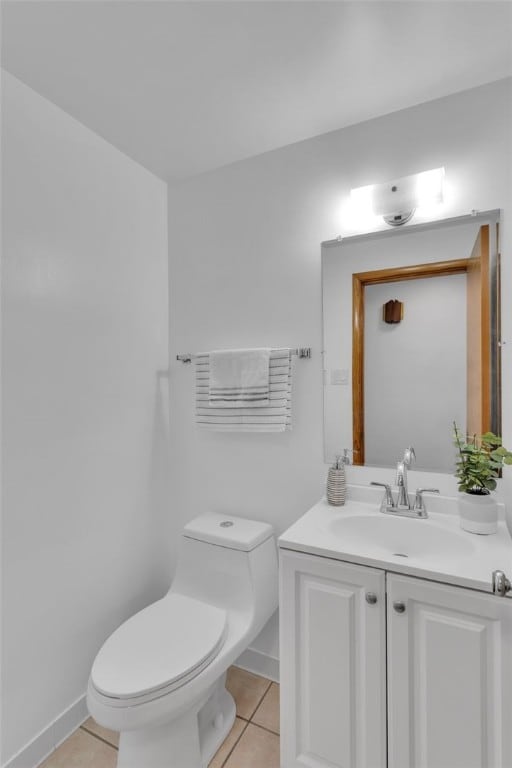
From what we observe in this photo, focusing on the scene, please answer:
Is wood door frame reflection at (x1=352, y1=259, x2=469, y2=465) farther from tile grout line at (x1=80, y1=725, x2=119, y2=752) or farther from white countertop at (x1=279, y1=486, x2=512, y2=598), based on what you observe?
tile grout line at (x1=80, y1=725, x2=119, y2=752)

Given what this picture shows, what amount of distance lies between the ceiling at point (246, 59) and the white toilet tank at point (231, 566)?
1637mm

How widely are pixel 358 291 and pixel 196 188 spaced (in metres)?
0.99

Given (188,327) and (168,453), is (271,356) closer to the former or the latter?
(188,327)

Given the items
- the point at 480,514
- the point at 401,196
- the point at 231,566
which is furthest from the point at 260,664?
the point at 401,196

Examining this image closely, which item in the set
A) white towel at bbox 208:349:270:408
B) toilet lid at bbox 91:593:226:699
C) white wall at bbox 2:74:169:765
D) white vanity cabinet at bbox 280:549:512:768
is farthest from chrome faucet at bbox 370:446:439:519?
white wall at bbox 2:74:169:765

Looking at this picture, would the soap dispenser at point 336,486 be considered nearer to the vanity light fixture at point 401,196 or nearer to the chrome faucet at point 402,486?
the chrome faucet at point 402,486

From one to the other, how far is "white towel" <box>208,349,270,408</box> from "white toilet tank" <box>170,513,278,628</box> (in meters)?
0.52

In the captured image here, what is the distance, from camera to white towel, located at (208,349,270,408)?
5.34 ft

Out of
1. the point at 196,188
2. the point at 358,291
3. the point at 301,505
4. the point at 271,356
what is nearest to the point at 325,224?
the point at 358,291

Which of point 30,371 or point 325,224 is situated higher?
point 325,224

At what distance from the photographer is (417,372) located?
1438 mm

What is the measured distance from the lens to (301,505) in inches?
64.1

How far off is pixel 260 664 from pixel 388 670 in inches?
35.0

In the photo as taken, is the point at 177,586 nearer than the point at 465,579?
No
